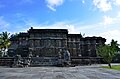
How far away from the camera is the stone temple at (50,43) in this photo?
216 feet

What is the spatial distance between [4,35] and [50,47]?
21.6 meters

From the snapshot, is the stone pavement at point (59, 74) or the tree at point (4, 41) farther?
the tree at point (4, 41)

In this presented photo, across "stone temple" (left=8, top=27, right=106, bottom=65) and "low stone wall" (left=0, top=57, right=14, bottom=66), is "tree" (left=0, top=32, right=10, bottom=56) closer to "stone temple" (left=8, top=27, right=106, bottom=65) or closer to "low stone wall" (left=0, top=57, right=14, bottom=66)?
"stone temple" (left=8, top=27, right=106, bottom=65)

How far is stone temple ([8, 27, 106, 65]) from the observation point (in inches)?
2591

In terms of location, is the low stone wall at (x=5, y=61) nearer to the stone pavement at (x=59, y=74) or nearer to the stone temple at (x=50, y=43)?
the stone temple at (x=50, y=43)

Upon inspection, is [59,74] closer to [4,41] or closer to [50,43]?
[50,43]

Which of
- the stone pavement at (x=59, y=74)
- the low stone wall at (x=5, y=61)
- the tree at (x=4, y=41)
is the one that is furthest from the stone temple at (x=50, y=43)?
the stone pavement at (x=59, y=74)

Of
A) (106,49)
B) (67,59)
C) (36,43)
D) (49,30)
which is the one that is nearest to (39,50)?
(36,43)

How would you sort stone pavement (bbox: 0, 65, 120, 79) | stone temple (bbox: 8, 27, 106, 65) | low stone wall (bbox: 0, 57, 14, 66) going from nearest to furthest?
stone pavement (bbox: 0, 65, 120, 79), low stone wall (bbox: 0, 57, 14, 66), stone temple (bbox: 8, 27, 106, 65)

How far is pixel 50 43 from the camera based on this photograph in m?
66.8

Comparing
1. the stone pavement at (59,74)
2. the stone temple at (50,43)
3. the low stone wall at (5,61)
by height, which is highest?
the stone temple at (50,43)

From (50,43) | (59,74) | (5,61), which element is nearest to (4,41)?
(50,43)

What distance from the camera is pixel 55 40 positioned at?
67375 millimetres

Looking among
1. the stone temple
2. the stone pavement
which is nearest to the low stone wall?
the stone temple
